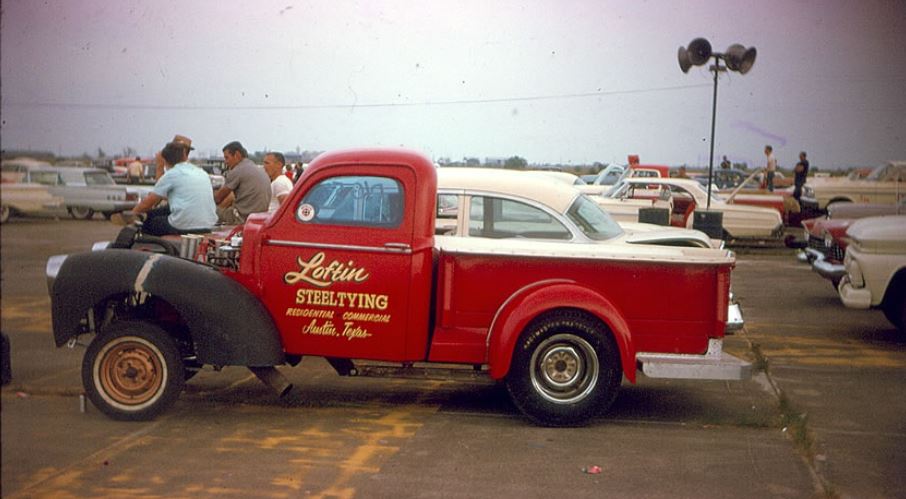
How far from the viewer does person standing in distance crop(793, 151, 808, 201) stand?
24.7 m

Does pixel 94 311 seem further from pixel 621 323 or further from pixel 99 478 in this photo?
pixel 621 323

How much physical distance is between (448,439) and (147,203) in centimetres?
329

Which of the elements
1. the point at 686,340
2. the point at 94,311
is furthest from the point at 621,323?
the point at 94,311

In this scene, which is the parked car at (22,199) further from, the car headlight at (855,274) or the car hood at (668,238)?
the car headlight at (855,274)

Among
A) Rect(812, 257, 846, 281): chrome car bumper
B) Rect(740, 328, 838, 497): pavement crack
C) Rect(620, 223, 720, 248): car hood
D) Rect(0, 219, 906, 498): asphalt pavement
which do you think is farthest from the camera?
Rect(812, 257, 846, 281): chrome car bumper

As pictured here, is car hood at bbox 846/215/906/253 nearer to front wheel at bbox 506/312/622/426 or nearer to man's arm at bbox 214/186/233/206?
front wheel at bbox 506/312/622/426

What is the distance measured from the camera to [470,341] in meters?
6.84

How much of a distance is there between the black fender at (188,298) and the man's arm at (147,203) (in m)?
1.41

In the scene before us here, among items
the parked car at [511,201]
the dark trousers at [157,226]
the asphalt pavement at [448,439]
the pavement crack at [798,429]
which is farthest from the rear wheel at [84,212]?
the pavement crack at [798,429]

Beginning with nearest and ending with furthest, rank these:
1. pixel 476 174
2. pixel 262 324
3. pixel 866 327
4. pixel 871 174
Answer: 1. pixel 262 324
2. pixel 476 174
3. pixel 866 327
4. pixel 871 174

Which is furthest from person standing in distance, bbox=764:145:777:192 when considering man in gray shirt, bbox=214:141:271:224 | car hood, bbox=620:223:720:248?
man in gray shirt, bbox=214:141:271:224

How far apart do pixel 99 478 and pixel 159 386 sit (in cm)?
124

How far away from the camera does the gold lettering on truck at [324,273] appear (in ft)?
22.0

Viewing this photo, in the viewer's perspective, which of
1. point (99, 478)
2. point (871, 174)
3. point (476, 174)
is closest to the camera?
point (99, 478)
